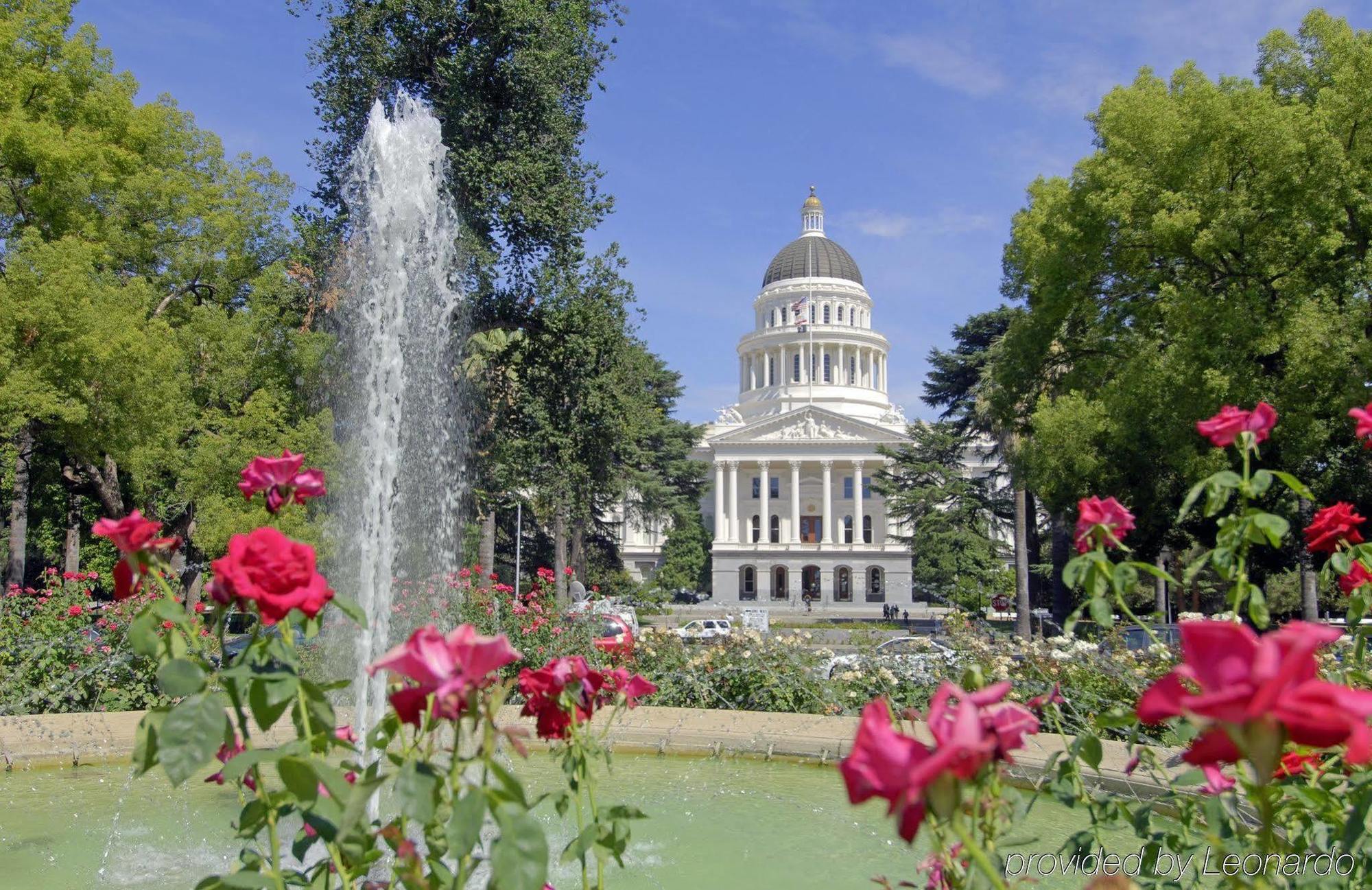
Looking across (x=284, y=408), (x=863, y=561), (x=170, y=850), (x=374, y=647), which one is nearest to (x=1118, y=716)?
(x=170, y=850)

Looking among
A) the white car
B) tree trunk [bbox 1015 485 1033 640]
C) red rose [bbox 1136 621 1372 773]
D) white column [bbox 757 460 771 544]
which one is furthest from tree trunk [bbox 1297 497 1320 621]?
white column [bbox 757 460 771 544]

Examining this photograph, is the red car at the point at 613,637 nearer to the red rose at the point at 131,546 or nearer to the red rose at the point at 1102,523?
the red rose at the point at 1102,523

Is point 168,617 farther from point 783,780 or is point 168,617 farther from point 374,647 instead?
point 374,647

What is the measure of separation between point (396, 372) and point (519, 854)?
11145 mm

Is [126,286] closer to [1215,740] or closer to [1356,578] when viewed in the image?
[1356,578]

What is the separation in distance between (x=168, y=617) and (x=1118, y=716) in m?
1.91

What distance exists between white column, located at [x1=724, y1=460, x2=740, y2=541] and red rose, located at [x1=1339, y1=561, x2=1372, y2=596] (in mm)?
65980

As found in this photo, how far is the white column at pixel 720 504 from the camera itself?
2731 inches

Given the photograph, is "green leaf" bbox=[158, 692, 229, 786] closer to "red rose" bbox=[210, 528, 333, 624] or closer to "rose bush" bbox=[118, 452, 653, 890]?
"rose bush" bbox=[118, 452, 653, 890]

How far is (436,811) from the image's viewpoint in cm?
184

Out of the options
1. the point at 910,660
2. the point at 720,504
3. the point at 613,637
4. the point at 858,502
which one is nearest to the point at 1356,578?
the point at 910,660

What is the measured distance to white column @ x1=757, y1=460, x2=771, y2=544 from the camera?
69812mm

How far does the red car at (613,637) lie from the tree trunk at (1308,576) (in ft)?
34.2

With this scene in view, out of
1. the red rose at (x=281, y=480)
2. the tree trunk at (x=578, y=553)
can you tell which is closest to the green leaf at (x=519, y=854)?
the red rose at (x=281, y=480)
